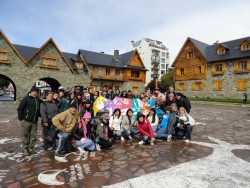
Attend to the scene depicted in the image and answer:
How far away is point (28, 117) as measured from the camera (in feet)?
20.0

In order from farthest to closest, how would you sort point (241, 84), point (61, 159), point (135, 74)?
point (135, 74) < point (241, 84) < point (61, 159)

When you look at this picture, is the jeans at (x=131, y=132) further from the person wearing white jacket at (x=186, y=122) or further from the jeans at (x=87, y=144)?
the jeans at (x=87, y=144)

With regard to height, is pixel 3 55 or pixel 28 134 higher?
pixel 3 55

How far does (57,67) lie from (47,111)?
91.9ft

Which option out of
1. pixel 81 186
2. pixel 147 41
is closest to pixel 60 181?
pixel 81 186

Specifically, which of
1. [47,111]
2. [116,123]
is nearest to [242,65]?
[116,123]

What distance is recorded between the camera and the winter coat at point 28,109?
19.8 ft

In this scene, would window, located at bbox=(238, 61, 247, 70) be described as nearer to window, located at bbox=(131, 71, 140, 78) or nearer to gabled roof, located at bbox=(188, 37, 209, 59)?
gabled roof, located at bbox=(188, 37, 209, 59)

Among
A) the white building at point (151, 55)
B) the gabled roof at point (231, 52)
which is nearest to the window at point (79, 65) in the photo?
the gabled roof at point (231, 52)

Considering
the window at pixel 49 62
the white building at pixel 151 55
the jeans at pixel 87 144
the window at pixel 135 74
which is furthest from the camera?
the white building at pixel 151 55

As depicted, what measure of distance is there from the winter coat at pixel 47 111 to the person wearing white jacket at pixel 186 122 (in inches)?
197

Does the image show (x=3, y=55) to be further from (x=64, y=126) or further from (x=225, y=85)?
(x=225, y=85)

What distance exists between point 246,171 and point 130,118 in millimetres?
4658

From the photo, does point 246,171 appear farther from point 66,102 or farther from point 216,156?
point 66,102
